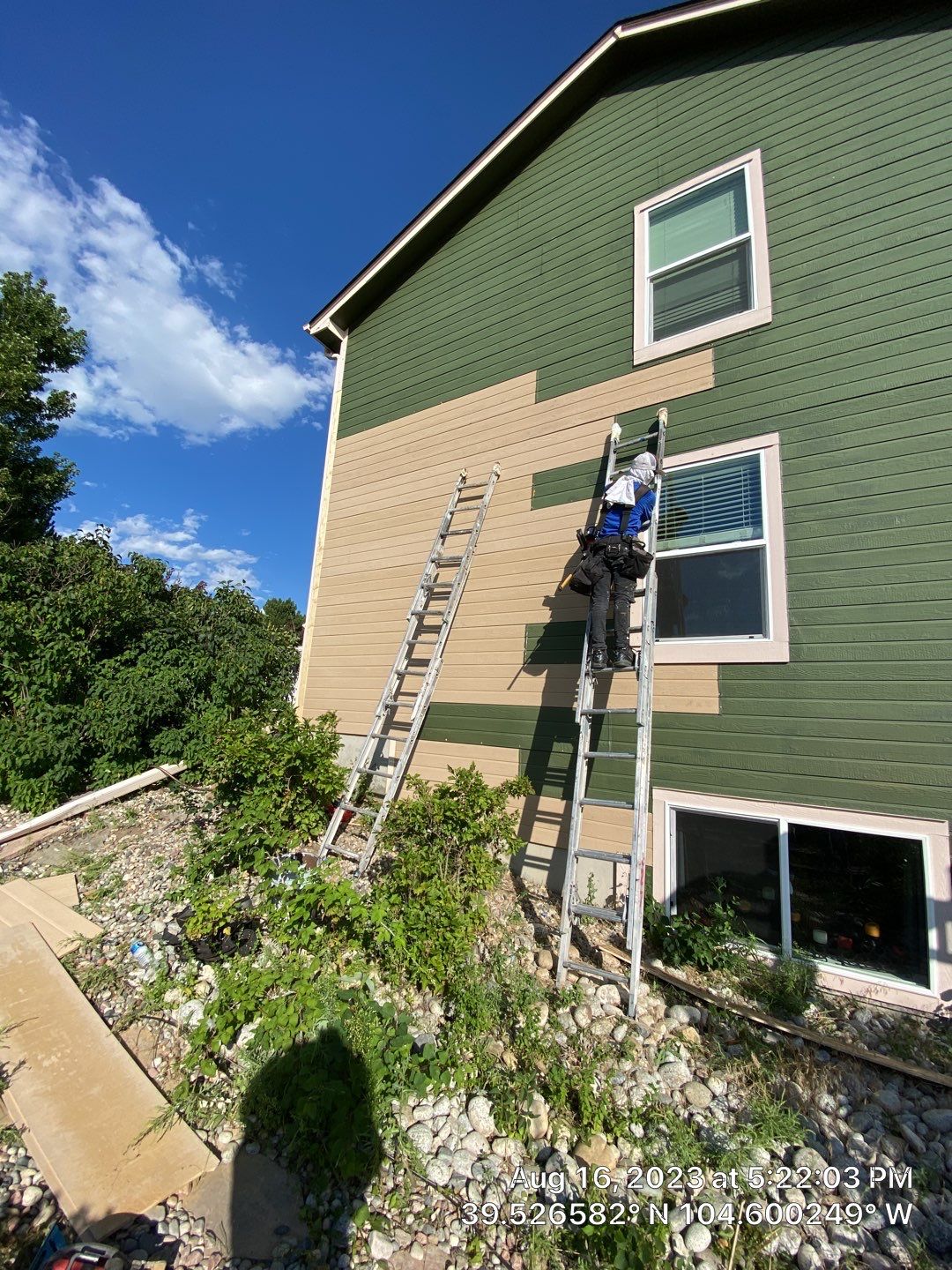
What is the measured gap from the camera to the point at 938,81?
15.9 feet

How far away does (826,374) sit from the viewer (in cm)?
486

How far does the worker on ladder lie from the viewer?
Result: 4.75m

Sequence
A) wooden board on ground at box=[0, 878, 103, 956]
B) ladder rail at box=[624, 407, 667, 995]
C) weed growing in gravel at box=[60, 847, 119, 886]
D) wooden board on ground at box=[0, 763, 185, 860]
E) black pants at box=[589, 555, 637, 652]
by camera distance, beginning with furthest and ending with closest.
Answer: wooden board on ground at box=[0, 763, 185, 860]
weed growing in gravel at box=[60, 847, 119, 886]
black pants at box=[589, 555, 637, 652]
wooden board on ground at box=[0, 878, 103, 956]
ladder rail at box=[624, 407, 667, 995]

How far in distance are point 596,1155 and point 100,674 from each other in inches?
348

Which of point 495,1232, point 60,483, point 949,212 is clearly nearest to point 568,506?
point 949,212

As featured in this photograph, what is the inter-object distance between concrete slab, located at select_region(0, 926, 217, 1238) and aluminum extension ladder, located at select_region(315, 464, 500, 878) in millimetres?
2305

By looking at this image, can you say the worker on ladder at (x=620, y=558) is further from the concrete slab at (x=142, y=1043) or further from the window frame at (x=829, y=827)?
the concrete slab at (x=142, y=1043)

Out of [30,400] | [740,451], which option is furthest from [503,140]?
[30,400]

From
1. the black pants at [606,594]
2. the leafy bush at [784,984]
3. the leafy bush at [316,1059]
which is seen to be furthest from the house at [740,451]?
the leafy bush at [316,1059]

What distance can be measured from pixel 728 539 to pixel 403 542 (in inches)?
172

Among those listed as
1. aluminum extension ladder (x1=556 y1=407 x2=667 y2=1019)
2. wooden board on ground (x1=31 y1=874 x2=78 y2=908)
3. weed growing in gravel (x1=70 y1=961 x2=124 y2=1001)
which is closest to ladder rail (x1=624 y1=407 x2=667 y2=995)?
aluminum extension ladder (x1=556 y1=407 x2=667 y2=1019)

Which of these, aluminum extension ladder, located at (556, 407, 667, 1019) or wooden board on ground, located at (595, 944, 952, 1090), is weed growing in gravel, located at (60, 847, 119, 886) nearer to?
aluminum extension ladder, located at (556, 407, 667, 1019)

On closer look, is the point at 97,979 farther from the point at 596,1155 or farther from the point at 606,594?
the point at 606,594

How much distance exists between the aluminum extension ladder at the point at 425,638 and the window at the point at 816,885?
2.94 m
